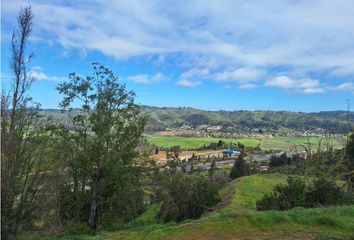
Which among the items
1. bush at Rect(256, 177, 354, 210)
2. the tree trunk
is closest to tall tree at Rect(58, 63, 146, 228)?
the tree trunk

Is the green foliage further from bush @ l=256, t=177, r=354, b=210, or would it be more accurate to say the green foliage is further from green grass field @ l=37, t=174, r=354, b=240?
green grass field @ l=37, t=174, r=354, b=240

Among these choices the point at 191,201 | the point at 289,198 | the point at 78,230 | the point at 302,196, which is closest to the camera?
the point at 78,230

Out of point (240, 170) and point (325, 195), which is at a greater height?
point (325, 195)

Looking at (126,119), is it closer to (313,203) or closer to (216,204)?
(216,204)

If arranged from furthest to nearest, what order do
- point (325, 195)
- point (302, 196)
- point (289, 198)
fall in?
1. point (325, 195)
2. point (302, 196)
3. point (289, 198)

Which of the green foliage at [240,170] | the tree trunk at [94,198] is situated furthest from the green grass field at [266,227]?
the green foliage at [240,170]

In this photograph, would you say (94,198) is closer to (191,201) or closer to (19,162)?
(191,201)

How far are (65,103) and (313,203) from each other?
1581 cm

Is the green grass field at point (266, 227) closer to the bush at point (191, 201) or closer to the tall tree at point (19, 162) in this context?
the tall tree at point (19, 162)

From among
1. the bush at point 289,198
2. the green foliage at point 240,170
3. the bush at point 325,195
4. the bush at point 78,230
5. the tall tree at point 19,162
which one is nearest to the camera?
the tall tree at point 19,162

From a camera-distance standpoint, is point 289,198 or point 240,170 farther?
point 240,170

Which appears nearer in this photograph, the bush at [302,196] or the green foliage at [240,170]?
the bush at [302,196]

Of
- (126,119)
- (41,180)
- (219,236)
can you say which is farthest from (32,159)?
(126,119)

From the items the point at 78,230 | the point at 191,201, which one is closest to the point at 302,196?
the point at 191,201
